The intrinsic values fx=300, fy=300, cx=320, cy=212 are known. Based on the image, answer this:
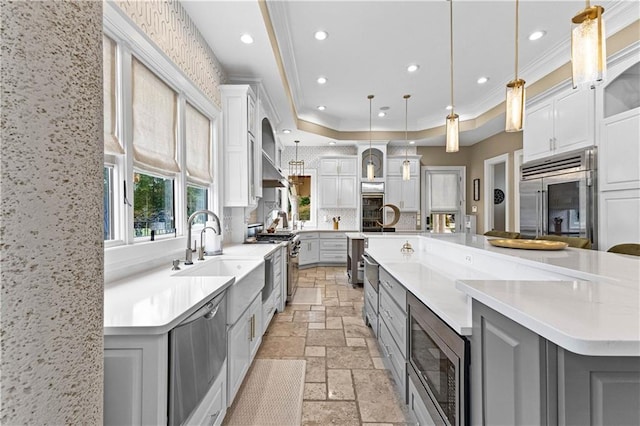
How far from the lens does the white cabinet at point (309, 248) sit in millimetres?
6941

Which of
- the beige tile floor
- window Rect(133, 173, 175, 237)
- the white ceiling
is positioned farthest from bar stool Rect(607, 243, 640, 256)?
window Rect(133, 173, 175, 237)

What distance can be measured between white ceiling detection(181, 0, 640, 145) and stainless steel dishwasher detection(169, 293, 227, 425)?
2419 millimetres

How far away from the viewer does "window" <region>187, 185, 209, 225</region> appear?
9.65ft

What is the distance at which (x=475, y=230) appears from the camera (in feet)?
23.1

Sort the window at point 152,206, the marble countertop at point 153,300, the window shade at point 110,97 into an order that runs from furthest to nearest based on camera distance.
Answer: the window at point 152,206 → the window shade at point 110,97 → the marble countertop at point 153,300

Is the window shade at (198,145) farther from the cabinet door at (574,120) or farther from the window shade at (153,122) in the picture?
the cabinet door at (574,120)

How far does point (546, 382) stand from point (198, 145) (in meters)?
3.06

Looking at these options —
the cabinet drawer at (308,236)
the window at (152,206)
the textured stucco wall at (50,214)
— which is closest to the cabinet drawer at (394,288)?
the textured stucco wall at (50,214)

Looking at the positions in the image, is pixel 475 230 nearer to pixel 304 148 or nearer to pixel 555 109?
pixel 555 109

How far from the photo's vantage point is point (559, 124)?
11.5ft

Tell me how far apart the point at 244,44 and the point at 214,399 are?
310 cm

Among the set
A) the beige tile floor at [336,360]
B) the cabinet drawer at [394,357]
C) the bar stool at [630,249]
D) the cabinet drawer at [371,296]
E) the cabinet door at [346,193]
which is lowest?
the beige tile floor at [336,360]

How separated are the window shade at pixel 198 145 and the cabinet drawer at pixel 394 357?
2.22 m

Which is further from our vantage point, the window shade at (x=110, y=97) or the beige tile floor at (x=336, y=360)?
the beige tile floor at (x=336, y=360)
